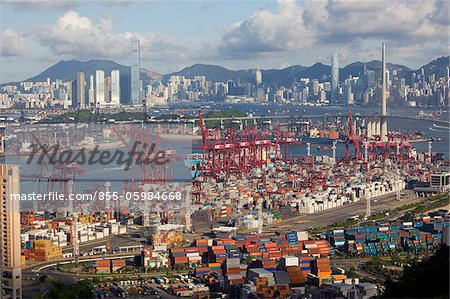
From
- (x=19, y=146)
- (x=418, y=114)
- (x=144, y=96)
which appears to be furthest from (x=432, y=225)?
(x=144, y=96)

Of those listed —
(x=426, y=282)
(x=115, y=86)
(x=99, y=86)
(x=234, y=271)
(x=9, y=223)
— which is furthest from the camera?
(x=115, y=86)

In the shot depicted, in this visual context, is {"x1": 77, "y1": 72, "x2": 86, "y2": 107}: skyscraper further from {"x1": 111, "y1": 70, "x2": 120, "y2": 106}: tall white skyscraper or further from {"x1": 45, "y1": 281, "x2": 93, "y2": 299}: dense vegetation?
{"x1": 45, "y1": 281, "x2": 93, "y2": 299}: dense vegetation

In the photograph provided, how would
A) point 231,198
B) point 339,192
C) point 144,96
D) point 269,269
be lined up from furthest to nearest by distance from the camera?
point 144,96 → point 339,192 → point 231,198 → point 269,269

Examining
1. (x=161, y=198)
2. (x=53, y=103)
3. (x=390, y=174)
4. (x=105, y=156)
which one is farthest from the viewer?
(x=53, y=103)

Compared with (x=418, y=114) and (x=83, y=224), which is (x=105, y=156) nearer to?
(x=83, y=224)

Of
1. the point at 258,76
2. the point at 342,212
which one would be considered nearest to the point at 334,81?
the point at 258,76

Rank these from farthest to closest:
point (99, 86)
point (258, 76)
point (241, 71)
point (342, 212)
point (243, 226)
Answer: point (241, 71) → point (258, 76) → point (99, 86) → point (342, 212) → point (243, 226)

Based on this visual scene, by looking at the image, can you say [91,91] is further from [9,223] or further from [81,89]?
[9,223]
